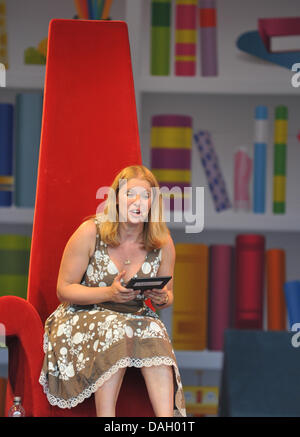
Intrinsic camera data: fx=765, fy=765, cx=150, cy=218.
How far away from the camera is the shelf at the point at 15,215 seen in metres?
2.47

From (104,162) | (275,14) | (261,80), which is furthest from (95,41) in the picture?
(275,14)

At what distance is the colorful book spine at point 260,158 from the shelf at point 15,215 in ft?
2.41

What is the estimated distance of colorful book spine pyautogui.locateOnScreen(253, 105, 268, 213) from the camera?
2.49 metres

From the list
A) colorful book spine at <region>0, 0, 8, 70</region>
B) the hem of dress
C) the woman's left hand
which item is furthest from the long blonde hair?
colorful book spine at <region>0, 0, 8, 70</region>

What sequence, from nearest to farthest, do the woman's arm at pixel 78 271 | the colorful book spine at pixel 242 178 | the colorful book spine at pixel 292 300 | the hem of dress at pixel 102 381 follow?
1. the hem of dress at pixel 102 381
2. the woman's arm at pixel 78 271
3. the colorful book spine at pixel 292 300
4. the colorful book spine at pixel 242 178

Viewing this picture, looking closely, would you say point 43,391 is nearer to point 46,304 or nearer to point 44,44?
point 46,304

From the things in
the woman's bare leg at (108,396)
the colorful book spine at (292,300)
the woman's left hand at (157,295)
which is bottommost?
the woman's bare leg at (108,396)

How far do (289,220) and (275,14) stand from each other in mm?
760

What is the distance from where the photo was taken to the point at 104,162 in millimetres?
2084

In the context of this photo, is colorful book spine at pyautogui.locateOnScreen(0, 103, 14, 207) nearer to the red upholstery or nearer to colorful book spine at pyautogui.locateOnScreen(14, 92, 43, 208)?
colorful book spine at pyautogui.locateOnScreen(14, 92, 43, 208)

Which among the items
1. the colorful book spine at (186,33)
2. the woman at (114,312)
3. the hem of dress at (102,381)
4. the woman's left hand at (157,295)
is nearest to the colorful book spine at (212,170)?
the colorful book spine at (186,33)

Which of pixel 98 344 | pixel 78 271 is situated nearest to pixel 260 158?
pixel 78 271

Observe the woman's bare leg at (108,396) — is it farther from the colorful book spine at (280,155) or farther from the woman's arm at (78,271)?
the colorful book spine at (280,155)

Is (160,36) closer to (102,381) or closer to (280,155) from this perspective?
(280,155)
